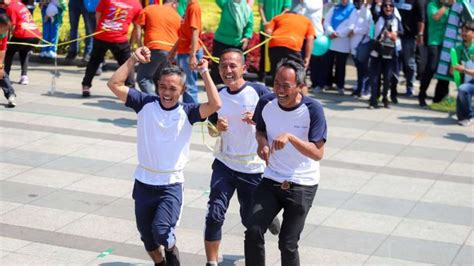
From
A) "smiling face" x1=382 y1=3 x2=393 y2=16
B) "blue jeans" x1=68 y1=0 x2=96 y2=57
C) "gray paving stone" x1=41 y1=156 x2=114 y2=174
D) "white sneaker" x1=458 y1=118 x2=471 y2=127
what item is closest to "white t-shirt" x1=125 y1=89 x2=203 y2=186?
"gray paving stone" x1=41 y1=156 x2=114 y2=174

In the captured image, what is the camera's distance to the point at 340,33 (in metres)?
15.4

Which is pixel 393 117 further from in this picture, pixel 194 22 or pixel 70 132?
pixel 70 132

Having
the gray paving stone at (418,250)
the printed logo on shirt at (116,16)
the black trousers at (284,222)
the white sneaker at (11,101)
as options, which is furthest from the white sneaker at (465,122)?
the black trousers at (284,222)

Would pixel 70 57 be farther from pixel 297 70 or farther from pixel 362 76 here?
pixel 297 70

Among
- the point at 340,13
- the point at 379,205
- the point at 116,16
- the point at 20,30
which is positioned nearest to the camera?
the point at 379,205

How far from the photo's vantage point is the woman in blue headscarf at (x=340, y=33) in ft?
50.7

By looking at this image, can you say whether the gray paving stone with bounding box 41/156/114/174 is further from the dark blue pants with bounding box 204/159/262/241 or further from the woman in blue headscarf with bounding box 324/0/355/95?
the woman in blue headscarf with bounding box 324/0/355/95

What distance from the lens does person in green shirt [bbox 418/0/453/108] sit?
14.9m

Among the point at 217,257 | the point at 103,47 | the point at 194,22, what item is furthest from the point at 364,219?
the point at 103,47

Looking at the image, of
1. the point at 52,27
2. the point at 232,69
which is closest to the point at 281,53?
the point at 52,27

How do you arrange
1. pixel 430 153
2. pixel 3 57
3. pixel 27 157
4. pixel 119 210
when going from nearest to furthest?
pixel 119 210
pixel 27 157
pixel 430 153
pixel 3 57

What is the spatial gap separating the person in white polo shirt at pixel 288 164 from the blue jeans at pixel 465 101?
7146 millimetres

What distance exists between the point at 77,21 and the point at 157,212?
35.5ft

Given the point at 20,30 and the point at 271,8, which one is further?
the point at 271,8
